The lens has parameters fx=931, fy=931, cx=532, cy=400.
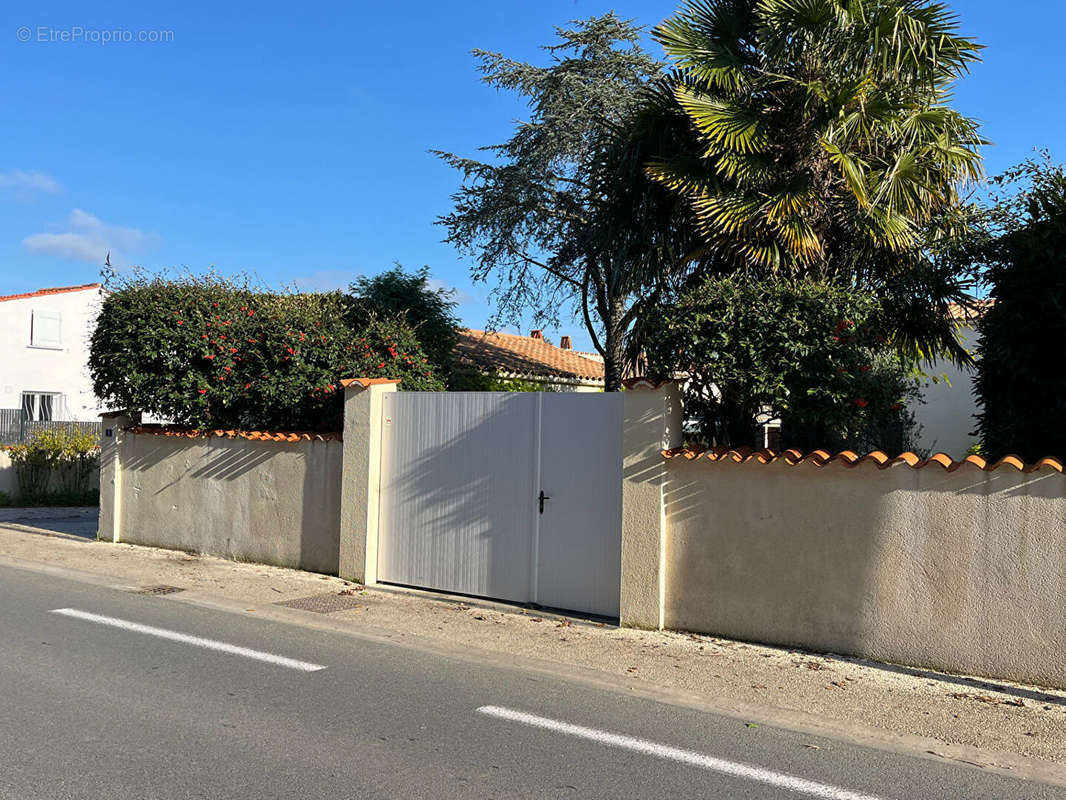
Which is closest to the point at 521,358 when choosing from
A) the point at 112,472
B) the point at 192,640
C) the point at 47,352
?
the point at 112,472

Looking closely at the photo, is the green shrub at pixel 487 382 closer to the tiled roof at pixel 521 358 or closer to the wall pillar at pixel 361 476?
the tiled roof at pixel 521 358

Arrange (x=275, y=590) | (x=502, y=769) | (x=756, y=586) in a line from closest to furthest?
1. (x=502, y=769)
2. (x=756, y=586)
3. (x=275, y=590)

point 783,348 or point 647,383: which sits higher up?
point 783,348

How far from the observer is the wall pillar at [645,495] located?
26.9ft

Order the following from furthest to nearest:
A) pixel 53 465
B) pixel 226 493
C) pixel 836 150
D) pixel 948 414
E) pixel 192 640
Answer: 1. pixel 948 414
2. pixel 53 465
3. pixel 226 493
4. pixel 836 150
5. pixel 192 640

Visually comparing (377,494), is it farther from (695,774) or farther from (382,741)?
(695,774)

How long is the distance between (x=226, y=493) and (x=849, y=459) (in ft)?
26.2

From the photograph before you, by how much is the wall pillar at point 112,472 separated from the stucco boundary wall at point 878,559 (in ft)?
28.7

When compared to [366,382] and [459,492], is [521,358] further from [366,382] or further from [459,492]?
[459,492]

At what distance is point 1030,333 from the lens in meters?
7.88

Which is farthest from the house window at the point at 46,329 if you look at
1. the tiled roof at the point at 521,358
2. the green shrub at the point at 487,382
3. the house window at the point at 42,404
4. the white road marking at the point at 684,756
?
the white road marking at the point at 684,756

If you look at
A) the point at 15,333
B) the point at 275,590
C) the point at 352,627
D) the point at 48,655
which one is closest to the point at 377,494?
the point at 275,590

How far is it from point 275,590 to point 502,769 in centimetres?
582

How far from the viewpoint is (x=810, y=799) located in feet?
14.8
